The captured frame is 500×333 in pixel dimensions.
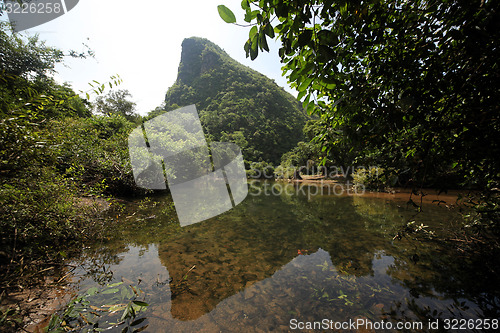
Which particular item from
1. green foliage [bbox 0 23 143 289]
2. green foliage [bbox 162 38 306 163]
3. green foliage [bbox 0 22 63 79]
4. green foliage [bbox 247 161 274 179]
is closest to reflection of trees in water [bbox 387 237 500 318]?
green foliage [bbox 0 23 143 289]

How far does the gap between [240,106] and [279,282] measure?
5775 cm

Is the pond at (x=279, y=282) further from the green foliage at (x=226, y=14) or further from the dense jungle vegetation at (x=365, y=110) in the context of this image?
the green foliage at (x=226, y=14)

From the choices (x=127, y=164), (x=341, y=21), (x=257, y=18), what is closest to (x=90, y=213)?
(x=127, y=164)

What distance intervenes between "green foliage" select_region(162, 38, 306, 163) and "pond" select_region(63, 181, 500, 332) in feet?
125

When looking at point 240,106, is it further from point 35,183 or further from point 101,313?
point 101,313

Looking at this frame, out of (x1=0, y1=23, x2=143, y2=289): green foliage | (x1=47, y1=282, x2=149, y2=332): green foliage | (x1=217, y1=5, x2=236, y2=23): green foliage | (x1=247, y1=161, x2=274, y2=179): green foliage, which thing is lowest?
(x1=247, y1=161, x2=274, y2=179): green foliage

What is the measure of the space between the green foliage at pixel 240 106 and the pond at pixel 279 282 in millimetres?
38209

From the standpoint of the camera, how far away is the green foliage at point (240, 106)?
50.3 m

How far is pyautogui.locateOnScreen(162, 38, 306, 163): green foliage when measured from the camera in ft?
165

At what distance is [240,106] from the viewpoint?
57.2 metres

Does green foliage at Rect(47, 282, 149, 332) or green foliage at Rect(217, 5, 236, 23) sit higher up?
green foliage at Rect(217, 5, 236, 23)

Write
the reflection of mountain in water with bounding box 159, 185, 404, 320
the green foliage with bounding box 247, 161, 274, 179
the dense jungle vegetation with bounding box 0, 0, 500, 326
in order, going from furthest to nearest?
the green foliage with bounding box 247, 161, 274, 179 < the reflection of mountain in water with bounding box 159, 185, 404, 320 < the dense jungle vegetation with bounding box 0, 0, 500, 326

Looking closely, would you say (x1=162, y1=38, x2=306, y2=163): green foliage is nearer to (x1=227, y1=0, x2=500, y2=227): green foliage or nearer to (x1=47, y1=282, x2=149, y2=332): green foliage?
(x1=47, y1=282, x2=149, y2=332): green foliage

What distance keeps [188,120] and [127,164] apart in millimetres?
21283
